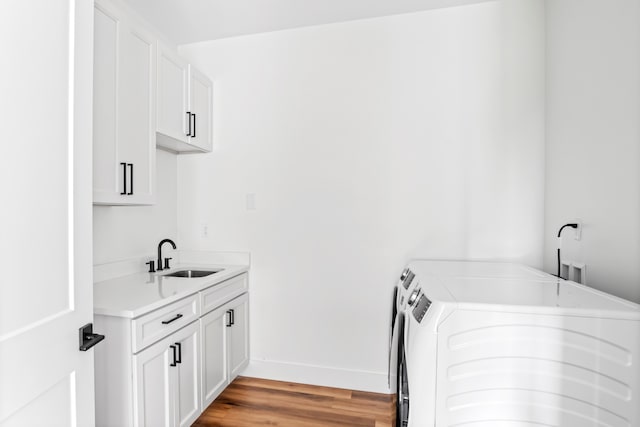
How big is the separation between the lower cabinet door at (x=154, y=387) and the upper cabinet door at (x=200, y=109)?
1352mm

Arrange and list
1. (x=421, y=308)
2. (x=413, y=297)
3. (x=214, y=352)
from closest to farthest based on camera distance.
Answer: (x=421, y=308) < (x=413, y=297) < (x=214, y=352)

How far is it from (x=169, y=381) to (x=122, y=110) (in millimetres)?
1381

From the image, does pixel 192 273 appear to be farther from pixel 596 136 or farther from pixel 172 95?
pixel 596 136

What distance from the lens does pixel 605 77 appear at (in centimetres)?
136

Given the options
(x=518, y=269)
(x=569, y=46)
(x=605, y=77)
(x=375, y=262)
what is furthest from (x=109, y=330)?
(x=569, y=46)

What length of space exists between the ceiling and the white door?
1.36 meters

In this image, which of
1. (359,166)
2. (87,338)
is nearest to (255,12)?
(359,166)

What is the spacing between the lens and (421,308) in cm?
114

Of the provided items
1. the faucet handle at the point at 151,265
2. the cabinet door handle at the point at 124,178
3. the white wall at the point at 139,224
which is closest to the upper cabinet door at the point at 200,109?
the white wall at the point at 139,224

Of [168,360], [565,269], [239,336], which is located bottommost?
[239,336]

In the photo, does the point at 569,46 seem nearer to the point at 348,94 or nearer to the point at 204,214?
the point at 348,94

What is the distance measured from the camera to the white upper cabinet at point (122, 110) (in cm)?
149

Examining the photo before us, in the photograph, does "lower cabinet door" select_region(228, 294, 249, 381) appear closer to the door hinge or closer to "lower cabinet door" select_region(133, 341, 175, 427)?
"lower cabinet door" select_region(133, 341, 175, 427)

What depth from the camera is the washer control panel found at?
1091 mm
